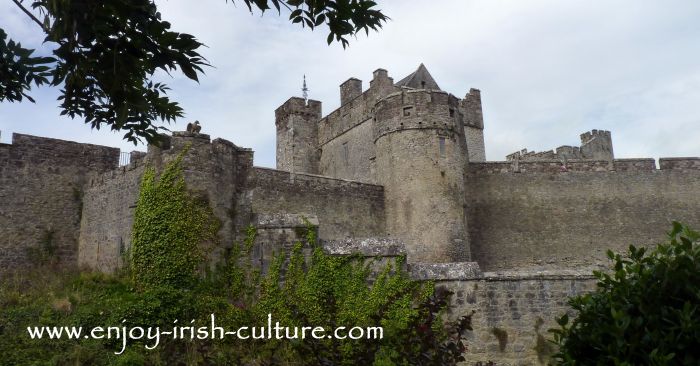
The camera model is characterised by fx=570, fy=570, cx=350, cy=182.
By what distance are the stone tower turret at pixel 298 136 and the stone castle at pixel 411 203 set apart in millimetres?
193

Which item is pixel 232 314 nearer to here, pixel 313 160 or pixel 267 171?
Answer: pixel 267 171

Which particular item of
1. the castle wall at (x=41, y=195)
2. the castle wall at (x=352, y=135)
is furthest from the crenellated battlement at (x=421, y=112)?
the castle wall at (x=41, y=195)

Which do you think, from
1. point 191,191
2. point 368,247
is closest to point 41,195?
point 191,191

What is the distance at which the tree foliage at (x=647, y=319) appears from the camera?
4.52 m

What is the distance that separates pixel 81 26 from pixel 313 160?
26067mm

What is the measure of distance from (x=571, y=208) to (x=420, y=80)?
10.9m

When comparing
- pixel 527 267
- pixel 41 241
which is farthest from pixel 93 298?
pixel 527 267

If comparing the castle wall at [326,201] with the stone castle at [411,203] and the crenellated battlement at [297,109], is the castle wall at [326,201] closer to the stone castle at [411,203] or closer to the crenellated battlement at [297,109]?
the stone castle at [411,203]

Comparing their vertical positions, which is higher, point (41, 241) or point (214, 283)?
point (41, 241)

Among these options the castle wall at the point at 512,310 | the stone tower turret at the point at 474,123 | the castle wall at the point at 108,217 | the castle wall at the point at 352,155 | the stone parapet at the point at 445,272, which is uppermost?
the stone tower turret at the point at 474,123

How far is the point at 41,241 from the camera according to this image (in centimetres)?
1855

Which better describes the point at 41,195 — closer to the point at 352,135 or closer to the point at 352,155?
the point at 352,155

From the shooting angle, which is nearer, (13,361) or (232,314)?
(13,361)

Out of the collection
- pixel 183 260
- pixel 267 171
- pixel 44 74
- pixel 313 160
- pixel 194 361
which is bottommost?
pixel 194 361
